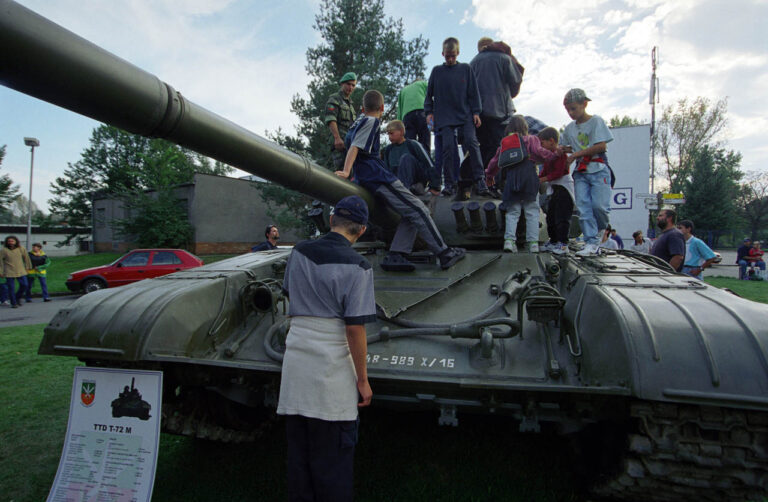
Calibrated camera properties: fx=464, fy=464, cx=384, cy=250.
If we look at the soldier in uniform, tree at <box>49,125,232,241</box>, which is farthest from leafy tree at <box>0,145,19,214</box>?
the soldier in uniform

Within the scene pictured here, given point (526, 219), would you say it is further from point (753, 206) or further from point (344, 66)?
point (753, 206)

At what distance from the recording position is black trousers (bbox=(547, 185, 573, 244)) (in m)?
4.58

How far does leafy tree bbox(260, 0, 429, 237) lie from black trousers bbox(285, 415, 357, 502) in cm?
1492

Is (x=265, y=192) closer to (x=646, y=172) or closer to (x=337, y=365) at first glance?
(x=646, y=172)

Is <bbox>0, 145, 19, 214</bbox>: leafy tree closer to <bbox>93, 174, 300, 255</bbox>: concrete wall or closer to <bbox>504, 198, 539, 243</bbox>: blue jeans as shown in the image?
<bbox>93, 174, 300, 255</bbox>: concrete wall

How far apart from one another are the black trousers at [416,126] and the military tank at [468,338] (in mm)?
3317

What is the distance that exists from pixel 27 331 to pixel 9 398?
446 centimetres

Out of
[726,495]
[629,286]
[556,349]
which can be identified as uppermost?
[629,286]

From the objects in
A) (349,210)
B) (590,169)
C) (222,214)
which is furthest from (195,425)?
(222,214)

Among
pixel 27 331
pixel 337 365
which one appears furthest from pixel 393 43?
pixel 337 365

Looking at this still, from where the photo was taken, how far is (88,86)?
203cm

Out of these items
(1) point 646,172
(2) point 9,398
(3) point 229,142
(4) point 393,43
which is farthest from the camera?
(4) point 393,43

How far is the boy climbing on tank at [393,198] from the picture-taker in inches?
158

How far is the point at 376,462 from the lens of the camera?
362cm
